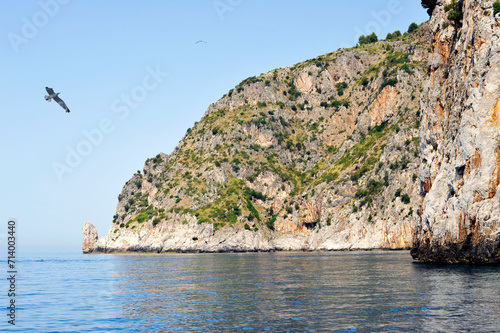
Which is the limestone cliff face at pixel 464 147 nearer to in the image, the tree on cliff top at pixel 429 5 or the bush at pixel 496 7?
the bush at pixel 496 7

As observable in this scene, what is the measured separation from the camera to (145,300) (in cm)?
4075

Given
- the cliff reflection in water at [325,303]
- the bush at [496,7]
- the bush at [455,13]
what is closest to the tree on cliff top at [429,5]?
the bush at [455,13]

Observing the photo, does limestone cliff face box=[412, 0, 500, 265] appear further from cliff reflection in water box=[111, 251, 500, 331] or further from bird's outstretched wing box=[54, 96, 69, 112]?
bird's outstretched wing box=[54, 96, 69, 112]

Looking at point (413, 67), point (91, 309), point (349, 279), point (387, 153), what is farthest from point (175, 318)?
point (413, 67)

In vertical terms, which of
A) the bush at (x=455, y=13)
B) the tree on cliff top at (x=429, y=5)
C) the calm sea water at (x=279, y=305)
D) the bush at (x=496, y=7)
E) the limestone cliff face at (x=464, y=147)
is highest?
the tree on cliff top at (x=429, y=5)

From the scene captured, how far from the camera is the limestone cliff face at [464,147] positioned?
185 ft

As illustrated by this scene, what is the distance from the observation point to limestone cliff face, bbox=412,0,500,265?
185ft

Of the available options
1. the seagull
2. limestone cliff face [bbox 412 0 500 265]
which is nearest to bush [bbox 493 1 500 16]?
limestone cliff face [bbox 412 0 500 265]

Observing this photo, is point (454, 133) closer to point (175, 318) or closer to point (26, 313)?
point (175, 318)

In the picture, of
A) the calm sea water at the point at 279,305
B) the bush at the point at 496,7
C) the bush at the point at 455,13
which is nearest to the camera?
the calm sea water at the point at 279,305

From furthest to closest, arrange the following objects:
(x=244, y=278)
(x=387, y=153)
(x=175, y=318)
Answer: (x=387, y=153), (x=244, y=278), (x=175, y=318)

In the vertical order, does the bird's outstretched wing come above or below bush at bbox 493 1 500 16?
below

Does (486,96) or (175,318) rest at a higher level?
(486,96)

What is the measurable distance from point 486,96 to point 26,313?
57.9 metres
